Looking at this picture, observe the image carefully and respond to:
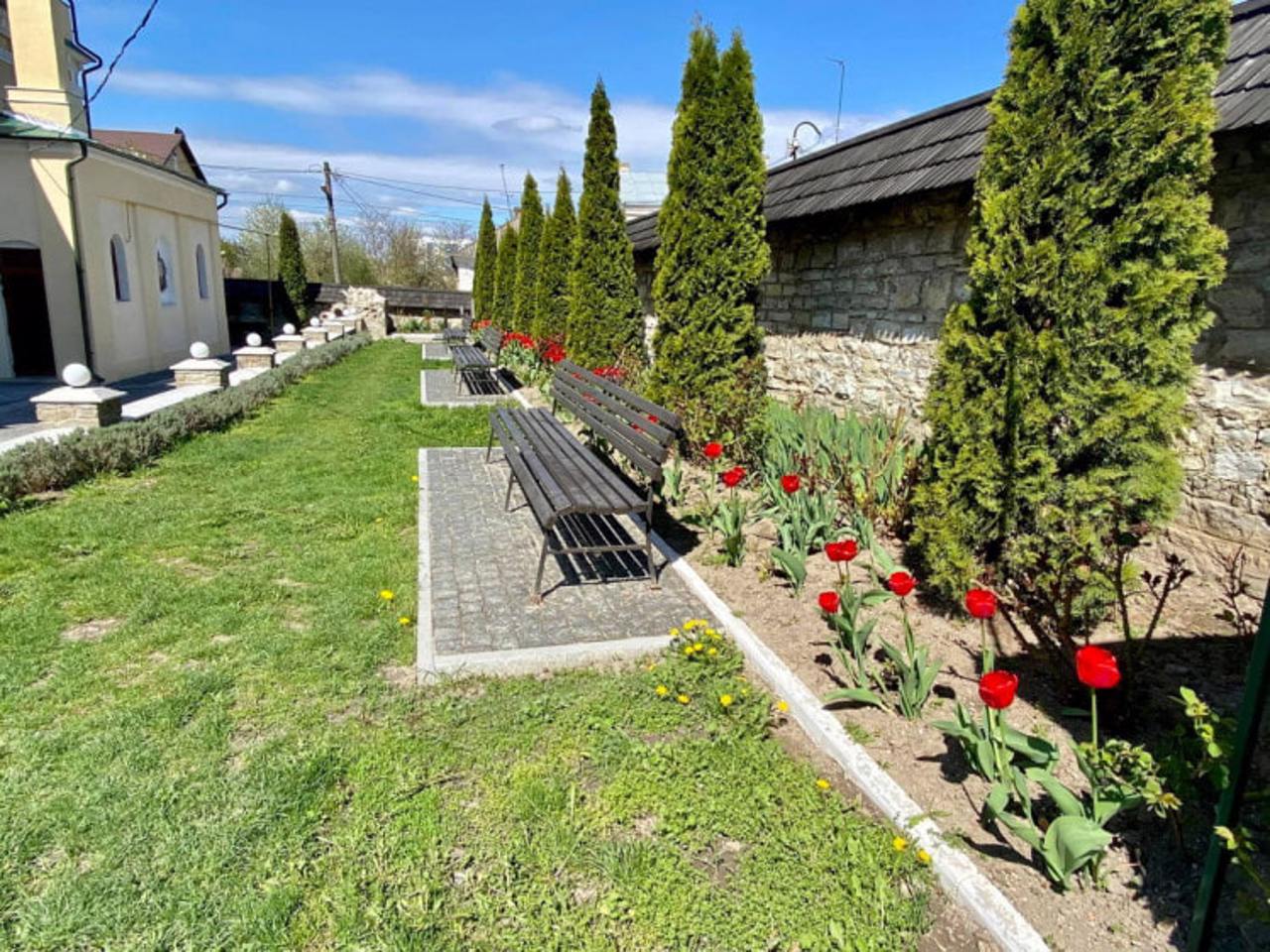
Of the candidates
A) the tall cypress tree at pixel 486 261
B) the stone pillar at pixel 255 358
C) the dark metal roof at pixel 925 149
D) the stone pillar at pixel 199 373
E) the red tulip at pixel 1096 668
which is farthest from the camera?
the tall cypress tree at pixel 486 261

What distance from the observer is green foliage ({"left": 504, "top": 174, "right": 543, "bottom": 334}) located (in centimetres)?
1642

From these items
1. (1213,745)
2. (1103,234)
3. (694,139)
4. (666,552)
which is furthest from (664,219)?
(1213,745)

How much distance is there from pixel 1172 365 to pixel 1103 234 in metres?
0.64

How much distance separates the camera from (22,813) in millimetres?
2305

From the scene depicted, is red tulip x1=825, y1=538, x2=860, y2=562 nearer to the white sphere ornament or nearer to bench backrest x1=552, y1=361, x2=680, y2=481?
bench backrest x1=552, y1=361, x2=680, y2=481

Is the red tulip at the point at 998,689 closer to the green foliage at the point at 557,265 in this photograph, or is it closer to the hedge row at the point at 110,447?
the hedge row at the point at 110,447

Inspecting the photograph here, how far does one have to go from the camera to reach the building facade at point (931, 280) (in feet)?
11.9

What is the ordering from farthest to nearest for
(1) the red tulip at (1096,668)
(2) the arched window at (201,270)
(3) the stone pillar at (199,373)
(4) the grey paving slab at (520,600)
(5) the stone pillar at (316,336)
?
(5) the stone pillar at (316,336) < (2) the arched window at (201,270) < (3) the stone pillar at (199,373) < (4) the grey paving slab at (520,600) < (1) the red tulip at (1096,668)

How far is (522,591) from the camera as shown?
4066 millimetres

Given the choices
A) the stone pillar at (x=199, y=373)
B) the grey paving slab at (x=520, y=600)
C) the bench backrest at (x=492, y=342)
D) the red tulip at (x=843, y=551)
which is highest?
the bench backrest at (x=492, y=342)

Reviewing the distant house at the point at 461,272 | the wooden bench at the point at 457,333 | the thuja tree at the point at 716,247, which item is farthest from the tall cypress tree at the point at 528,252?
the distant house at the point at 461,272

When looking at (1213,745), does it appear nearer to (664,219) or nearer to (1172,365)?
(1172,365)

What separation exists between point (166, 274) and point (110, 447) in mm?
12383

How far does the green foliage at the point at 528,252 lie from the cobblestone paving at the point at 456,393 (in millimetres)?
3498
